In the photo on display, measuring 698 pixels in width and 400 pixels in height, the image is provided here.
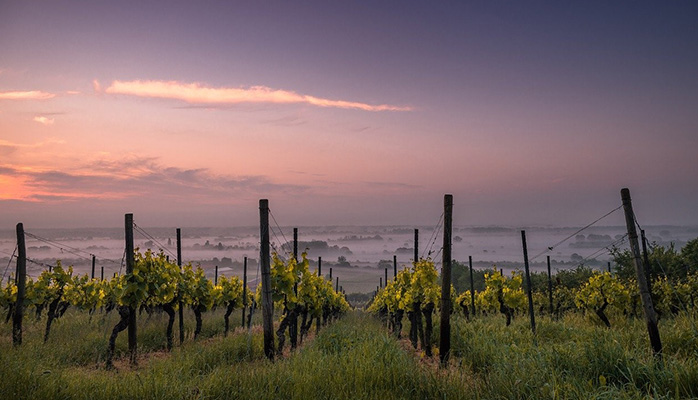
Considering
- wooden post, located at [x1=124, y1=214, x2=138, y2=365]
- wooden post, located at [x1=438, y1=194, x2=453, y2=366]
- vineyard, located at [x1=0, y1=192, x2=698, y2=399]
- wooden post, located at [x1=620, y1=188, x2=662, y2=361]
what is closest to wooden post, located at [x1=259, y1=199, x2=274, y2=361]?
vineyard, located at [x1=0, y1=192, x2=698, y2=399]

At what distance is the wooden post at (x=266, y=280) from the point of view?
9.45m

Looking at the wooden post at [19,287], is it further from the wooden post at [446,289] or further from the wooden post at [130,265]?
the wooden post at [446,289]

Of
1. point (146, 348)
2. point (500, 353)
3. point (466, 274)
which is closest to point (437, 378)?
point (500, 353)

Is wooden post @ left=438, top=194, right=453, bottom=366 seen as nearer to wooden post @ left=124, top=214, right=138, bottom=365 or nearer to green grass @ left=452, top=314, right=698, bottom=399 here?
green grass @ left=452, top=314, right=698, bottom=399

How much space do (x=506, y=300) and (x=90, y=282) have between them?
811 inches

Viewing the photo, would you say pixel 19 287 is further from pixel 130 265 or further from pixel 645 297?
pixel 645 297

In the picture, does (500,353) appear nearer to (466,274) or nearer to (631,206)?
(631,206)

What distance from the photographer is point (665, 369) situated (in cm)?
580

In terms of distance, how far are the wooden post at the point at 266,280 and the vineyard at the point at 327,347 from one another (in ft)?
0.11

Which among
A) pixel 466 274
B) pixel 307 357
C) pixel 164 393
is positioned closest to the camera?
pixel 164 393

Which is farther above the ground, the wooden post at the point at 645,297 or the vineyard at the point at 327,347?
the wooden post at the point at 645,297

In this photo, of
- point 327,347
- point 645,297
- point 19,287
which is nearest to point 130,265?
point 19,287

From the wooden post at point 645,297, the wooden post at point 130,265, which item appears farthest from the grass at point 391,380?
the wooden post at point 130,265

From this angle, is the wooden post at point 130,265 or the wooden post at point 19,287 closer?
the wooden post at point 130,265
